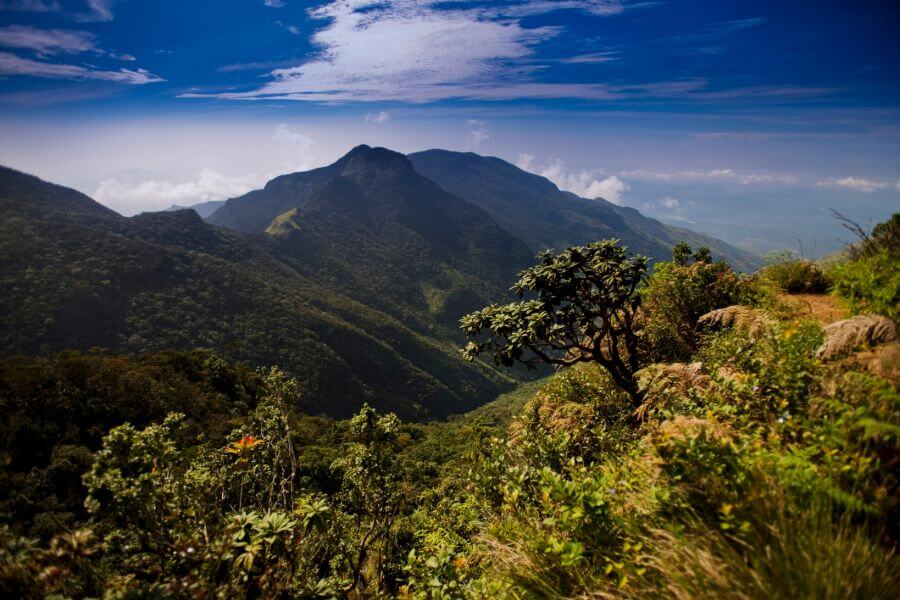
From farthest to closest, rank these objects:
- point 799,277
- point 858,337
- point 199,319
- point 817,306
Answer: point 199,319 → point 799,277 → point 817,306 → point 858,337

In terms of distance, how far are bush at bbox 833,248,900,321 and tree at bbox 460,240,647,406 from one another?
3260 mm

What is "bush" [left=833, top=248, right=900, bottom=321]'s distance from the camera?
207 inches

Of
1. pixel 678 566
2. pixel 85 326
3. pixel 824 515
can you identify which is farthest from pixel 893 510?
pixel 85 326

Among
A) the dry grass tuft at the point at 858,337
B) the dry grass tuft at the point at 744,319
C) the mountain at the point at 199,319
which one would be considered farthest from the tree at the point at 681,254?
the mountain at the point at 199,319

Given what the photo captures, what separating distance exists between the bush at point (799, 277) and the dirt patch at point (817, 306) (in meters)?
0.33

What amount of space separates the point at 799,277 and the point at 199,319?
13854cm

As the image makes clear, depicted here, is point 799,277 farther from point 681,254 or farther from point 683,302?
point 681,254

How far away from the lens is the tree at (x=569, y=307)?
328 inches

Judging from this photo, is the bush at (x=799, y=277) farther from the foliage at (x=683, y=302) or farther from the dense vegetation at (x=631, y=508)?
the dense vegetation at (x=631, y=508)

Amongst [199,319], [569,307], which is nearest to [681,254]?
[569,307]

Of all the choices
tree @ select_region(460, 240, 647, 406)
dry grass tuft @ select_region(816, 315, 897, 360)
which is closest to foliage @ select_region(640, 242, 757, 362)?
tree @ select_region(460, 240, 647, 406)

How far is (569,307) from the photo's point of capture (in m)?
9.01

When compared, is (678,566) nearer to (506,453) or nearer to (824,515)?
(824,515)

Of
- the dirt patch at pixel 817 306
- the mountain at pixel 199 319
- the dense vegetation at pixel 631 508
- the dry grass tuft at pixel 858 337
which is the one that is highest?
the dry grass tuft at pixel 858 337
